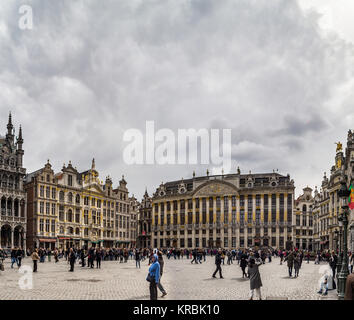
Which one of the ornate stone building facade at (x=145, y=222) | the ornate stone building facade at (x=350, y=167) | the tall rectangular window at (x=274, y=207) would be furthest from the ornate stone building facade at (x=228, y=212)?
the ornate stone building facade at (x=350, y=167)

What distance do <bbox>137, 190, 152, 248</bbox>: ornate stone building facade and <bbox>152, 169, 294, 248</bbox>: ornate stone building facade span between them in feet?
11.7

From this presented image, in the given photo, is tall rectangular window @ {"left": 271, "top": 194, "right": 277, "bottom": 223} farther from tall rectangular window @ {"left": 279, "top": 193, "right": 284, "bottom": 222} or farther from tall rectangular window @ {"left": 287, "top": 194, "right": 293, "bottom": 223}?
tall rectangular window @ {"left": 287, "top": 194, "right": 293, "bottom": 223}

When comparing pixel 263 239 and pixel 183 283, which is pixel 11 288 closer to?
pixel 183 283

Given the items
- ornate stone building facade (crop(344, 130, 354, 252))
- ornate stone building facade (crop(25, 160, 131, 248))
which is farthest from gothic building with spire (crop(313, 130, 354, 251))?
ornate stone building facade (crop(25, 160, 131, 248))

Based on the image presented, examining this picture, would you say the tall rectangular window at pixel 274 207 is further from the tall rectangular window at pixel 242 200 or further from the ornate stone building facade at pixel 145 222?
the ornate stone building facade at pixel 145 222

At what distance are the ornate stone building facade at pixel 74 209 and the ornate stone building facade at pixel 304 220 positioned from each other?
3842 cm

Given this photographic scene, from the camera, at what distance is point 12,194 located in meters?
65.4

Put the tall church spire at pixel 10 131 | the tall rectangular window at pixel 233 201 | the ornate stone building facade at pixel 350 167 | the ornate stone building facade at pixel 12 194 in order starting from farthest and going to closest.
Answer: the tall rectangular window at pixel 233 201
the tall church spire at pixel 10 131
the ornate stone building facade at pixel 12 194
the ornate stone building facade at pixel 350 167

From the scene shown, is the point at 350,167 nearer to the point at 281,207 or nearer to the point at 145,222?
the point at 281,207

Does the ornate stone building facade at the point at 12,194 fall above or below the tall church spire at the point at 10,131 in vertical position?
below

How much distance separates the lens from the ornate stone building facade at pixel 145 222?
351ft
